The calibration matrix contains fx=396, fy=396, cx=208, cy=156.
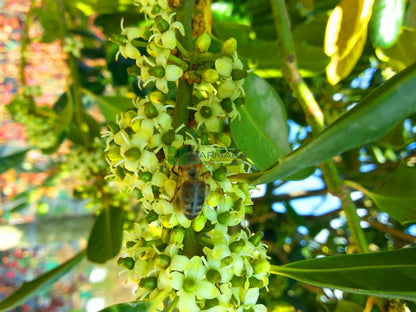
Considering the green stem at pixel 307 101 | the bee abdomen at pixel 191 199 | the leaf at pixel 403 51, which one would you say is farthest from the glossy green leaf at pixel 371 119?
the leaf at pixel 403 51

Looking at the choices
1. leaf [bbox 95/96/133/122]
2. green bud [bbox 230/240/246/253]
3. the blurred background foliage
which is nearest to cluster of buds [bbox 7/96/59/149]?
the blurred background foliage

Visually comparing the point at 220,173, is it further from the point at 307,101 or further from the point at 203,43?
the point at 307,101

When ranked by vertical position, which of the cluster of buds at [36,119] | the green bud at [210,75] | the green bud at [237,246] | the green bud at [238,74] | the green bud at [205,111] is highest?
the cluster of buds at [36,119]

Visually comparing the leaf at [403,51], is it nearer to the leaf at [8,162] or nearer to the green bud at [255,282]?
the green bud at [255,282]

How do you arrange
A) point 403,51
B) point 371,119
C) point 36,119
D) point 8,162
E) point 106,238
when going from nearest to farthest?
point 371,119 → point 403,51 → point 106,238 → point 8,162 → point 36,119

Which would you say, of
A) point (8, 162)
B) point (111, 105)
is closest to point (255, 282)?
point (111, 105)

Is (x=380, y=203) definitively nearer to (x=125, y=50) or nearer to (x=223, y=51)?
(x=223, y=51)
